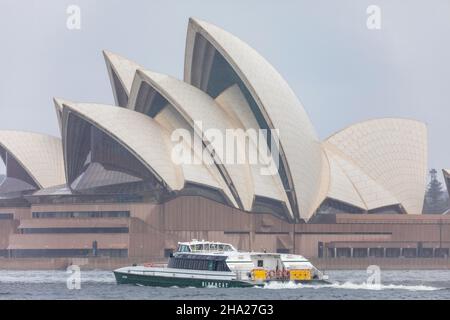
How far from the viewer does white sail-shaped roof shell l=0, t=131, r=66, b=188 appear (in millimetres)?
140500

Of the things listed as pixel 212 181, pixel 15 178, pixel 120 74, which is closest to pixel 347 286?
pixel 212 181

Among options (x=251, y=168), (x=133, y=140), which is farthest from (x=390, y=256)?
(x=133, y=140)

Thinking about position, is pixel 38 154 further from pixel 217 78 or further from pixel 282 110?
pixel 282 110

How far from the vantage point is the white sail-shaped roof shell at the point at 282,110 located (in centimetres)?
12738

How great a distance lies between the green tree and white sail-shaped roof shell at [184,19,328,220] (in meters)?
60.2

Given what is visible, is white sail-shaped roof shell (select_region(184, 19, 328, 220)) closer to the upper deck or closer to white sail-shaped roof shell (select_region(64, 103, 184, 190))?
white sail-shaped roof shell (select_region(64, 103, 184, 190))

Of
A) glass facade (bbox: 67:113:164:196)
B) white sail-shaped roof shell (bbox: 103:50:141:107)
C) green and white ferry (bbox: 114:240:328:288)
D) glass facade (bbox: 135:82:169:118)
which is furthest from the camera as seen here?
white sail-shaped roof shell (bbox: 103:50:141:107)

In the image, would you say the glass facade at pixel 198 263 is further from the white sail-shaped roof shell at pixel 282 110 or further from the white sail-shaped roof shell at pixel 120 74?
the white sail-shaped roof shell at pixel 120 74

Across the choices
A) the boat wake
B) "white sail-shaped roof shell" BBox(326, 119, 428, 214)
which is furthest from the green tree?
the boat wake

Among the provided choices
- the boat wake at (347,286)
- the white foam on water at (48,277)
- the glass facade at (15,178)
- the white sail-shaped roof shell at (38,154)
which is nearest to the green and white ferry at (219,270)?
the boat wake at (347,286)

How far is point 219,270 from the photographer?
297 ft

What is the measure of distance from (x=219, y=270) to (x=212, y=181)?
37.9 metres
